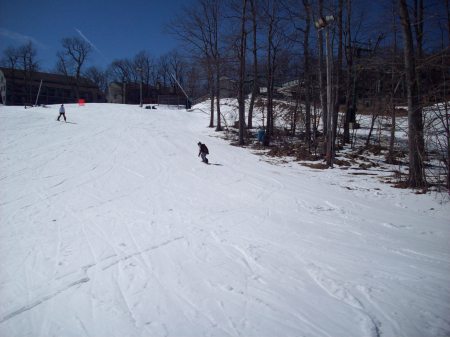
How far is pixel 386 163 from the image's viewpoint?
15227 millimetres

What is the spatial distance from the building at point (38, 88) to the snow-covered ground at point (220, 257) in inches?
2550

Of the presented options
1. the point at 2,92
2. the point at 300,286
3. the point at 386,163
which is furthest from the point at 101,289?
the point at 2,92

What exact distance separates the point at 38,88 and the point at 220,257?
81786 millimetres

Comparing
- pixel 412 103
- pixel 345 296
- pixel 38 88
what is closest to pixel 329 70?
pixel 412 103

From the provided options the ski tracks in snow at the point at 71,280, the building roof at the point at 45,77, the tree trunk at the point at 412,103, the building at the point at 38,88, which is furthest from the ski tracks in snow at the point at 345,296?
the building roof at the point at 45,77

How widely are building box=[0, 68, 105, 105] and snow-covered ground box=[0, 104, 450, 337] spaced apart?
64762mm

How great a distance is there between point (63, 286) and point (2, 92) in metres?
81.0

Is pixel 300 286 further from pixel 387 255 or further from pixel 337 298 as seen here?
pixel 387 255

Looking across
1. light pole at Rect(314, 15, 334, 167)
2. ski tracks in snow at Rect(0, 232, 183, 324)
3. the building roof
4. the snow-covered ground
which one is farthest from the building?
ski tracks in snow at Rect(0, 232, 183, 324)

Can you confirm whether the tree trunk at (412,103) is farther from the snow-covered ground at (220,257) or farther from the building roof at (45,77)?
the building roof at (45,77)

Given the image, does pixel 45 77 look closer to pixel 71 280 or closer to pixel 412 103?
pixel 71 280

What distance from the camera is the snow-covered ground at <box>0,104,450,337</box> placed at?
11.9ft

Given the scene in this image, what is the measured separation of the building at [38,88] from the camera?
6444 centimetres

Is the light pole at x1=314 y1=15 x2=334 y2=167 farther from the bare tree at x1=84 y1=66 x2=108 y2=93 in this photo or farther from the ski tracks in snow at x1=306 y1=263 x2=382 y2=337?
the bare tree at x1=84 y1=66 x2=108 y2=93
